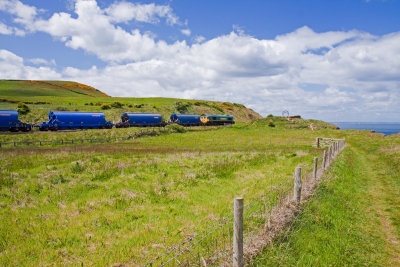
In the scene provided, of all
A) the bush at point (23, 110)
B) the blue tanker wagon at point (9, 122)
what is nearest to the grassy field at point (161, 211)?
the blue tanker wagon at point (9, 122)

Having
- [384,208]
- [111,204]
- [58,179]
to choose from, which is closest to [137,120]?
[58,179]

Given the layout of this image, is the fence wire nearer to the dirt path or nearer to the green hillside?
the dirt path

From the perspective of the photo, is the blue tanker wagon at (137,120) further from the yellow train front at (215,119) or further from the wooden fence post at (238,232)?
the wooden fence post at (238,232)

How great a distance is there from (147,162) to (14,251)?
11769 mm

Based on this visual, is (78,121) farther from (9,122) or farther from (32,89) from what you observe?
(32,89)

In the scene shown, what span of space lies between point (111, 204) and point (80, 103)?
8427 cm

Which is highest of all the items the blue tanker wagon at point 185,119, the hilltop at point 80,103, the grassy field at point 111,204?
the hilltop at point 80,103

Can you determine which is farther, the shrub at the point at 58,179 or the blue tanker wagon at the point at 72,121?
the blue tanker wagon at the point at 72,121

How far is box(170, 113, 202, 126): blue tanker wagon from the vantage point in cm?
6875

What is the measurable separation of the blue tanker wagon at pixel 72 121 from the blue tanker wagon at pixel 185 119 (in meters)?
21.7

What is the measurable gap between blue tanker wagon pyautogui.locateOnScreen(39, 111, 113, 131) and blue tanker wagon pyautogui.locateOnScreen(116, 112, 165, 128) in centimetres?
510

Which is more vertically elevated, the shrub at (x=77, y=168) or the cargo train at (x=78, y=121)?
the cargo train at (x=78, y=121)

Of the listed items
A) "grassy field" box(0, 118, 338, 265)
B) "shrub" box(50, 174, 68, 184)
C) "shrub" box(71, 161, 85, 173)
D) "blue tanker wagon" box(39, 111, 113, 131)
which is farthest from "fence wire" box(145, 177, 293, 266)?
"blue tanker wagon" box(39, 111, 113, 131)

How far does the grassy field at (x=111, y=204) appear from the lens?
23.4 feet
